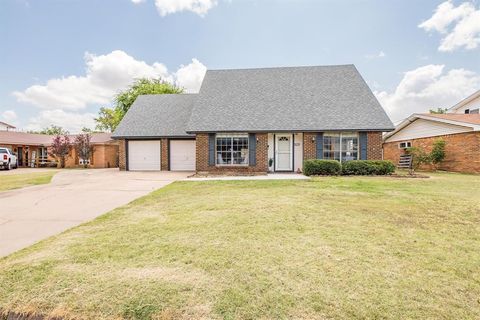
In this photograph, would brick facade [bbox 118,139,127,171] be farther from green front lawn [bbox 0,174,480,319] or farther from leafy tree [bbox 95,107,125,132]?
leafy tree [bbox 95,107,125,132]

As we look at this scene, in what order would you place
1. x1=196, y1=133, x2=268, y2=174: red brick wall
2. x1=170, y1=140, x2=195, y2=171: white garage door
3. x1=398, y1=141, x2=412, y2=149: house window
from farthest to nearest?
x1=398, y1=141, x2=412, y2=149: house window < x1=170, y1=140, x2=195, y2=171: white garage door < x1=196, y1=133, x2=268, y2=174: red brick wall

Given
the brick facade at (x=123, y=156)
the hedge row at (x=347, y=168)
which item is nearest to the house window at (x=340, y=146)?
the hedge row at (x=347, y=168)

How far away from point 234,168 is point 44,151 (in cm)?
2375

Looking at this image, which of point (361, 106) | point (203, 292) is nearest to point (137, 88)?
point (361, 106)

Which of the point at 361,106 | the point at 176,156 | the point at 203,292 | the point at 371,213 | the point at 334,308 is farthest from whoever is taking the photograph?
the point at 176,156

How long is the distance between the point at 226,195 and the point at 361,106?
11.3 m

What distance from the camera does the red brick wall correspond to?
45.2 feet

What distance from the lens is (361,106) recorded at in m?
14.3

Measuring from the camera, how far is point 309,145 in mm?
13672

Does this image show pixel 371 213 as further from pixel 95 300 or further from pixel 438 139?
pixel 438 139

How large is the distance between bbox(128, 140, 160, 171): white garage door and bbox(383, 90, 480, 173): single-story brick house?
722 inches

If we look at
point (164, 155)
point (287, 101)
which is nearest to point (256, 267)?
point (287, 101)

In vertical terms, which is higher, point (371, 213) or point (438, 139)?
point (438, 139)

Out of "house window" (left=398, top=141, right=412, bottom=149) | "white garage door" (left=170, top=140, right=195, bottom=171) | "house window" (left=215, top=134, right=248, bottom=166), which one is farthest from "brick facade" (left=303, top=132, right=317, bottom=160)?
"house window" (left=398, top=141, right=412, bottom=149)
